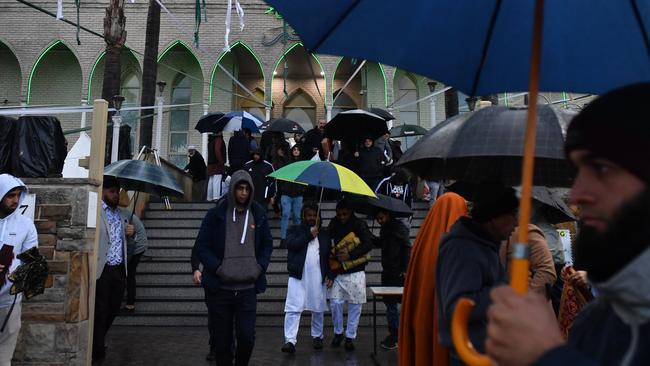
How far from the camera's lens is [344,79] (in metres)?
23.0

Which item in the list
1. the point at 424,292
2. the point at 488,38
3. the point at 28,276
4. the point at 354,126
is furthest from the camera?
the point at 354,126

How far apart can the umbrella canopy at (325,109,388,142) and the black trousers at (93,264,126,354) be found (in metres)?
5.07

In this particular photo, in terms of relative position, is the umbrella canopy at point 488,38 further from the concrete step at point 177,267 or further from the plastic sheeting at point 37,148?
the concrete step at point 177,267

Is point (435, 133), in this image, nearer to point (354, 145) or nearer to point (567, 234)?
point (567, 234)

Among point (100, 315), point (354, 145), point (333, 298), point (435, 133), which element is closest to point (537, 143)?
point (435, 133)

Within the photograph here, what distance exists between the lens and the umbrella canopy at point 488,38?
2.04 metres

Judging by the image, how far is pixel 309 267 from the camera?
7.99 metres

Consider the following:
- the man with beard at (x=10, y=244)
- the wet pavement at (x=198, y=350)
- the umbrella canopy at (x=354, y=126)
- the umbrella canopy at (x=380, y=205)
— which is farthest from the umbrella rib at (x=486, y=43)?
the umbrella canopy at (x=354, y=126)

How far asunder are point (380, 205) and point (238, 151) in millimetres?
5801

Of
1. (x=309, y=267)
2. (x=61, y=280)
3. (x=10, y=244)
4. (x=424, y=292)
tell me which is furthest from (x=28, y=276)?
(x=309, y=267)

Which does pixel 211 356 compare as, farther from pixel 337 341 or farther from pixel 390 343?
pixel 390 343

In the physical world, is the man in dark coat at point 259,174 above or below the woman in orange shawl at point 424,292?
above

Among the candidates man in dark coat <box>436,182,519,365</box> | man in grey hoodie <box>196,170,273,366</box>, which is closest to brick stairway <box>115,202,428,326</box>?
man in grey hoodie <box>196,170,273,366</box>

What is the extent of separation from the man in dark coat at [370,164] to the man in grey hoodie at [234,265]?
20.7 feet
